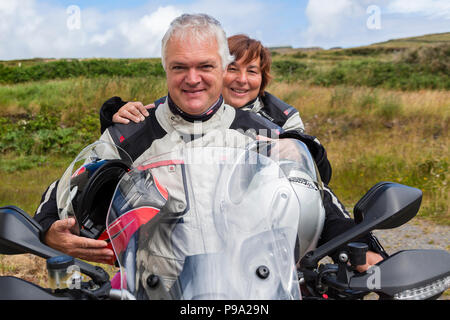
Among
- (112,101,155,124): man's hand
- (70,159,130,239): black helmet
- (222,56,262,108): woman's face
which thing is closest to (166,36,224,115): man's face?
(112,101,155,124): man's hand

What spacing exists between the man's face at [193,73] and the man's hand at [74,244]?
3.08 ft

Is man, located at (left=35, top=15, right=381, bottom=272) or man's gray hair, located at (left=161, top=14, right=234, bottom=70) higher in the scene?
man's gray hair, located at (left=161, top=14, right=234, bottom=70)

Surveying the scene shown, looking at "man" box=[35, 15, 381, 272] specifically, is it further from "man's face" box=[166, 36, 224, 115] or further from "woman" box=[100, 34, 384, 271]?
"woman" box=[100, 34, 384, 271]

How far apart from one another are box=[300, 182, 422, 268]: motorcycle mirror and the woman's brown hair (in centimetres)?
272

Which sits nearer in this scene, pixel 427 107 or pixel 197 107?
pixel 197 107

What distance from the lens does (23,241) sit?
4.71ft

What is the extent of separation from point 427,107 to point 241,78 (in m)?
10.4

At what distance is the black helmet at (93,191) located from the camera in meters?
1.80

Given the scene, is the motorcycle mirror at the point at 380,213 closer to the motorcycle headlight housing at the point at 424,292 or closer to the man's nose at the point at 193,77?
the motorcycle headlight housing at the point at 424,292

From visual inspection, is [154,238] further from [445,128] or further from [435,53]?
[435,53]

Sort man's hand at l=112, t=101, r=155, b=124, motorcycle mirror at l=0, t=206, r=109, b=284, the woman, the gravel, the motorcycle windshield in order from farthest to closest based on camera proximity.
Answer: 1. the gravel
2. the woman
3. man's hand at l=112, t=101, r=155, b=124
4. motorcycle mirror at l=0, t=206, r=109, b=284
5. the motorcycle windshield

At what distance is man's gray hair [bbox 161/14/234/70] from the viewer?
7.31ft

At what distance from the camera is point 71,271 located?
1.32 metres
